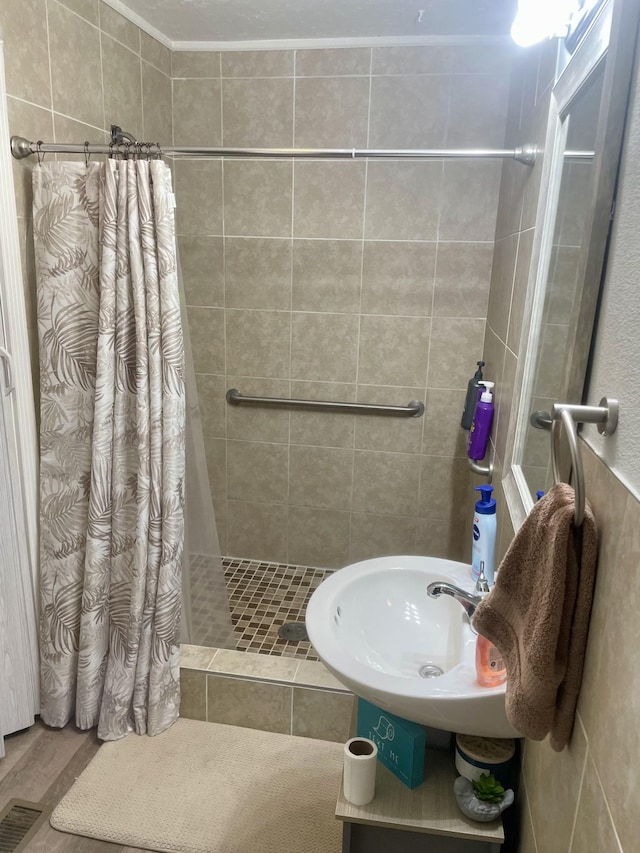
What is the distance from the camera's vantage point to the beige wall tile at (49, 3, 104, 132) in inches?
72.3

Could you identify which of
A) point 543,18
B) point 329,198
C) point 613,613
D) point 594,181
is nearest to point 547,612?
point 613,613

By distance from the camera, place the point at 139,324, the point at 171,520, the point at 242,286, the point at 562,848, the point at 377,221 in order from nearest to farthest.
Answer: the point at 562,848, the point at 139,324, the point at 171,520, the point at 377,221, the point at 242,286

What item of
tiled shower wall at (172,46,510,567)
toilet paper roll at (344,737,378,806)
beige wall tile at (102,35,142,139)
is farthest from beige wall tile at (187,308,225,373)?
toilet paper roll at (344,737,378,806)

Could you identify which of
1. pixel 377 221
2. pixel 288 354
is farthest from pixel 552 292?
pixel 288 354

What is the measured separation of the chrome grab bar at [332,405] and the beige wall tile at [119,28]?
1.38 metres

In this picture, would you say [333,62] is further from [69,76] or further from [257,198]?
[69,76]

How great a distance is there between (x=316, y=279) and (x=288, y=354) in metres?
0.35

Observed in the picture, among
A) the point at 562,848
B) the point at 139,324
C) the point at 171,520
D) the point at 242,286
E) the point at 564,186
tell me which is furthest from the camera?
the point at 242,286

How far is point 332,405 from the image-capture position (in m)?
2.71

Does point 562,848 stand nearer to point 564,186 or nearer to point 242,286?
point 564,186

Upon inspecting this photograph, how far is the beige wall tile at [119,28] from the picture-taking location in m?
2.07

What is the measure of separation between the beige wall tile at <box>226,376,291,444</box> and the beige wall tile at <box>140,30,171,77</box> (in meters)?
1.28

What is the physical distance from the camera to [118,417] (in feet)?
5.97

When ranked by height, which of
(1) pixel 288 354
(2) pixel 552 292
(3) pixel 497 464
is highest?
(2) pixel 552 292
